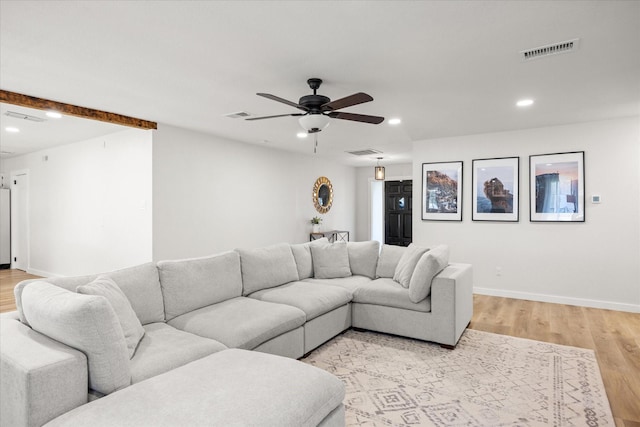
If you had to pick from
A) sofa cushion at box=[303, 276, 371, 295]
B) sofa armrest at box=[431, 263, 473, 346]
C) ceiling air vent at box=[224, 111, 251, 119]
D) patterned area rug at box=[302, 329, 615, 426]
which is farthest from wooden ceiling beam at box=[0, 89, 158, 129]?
sofa armrest at box=[431, 263, 473, 346]

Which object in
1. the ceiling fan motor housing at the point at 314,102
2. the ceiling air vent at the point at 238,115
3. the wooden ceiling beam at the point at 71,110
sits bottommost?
the ceiling fan motor housing at the point at 314,102

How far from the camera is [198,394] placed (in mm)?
1492

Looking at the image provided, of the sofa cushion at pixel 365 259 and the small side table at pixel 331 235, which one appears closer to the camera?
the sofa cushion at pixel 365 259

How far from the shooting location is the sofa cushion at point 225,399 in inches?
52.7

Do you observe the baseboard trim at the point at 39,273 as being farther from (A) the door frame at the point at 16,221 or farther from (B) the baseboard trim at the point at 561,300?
(B) the baseboard trim at the point at 561,300

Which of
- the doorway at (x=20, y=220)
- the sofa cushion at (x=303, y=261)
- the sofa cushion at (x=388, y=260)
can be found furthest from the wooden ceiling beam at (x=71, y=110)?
the doorway at (x=20, y=220)

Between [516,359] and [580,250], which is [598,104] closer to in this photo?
[580,250]

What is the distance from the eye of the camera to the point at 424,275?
129 inches

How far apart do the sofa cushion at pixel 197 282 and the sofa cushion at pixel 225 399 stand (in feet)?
3.35

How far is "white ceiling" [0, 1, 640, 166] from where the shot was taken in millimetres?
2143

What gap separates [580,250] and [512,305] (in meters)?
1.19

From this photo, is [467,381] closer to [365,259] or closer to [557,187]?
[365,259]

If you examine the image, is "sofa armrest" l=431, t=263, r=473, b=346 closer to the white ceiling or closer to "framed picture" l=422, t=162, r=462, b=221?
the white ceiling

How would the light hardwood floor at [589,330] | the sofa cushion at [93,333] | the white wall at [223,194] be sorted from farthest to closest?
the white wall at [223,194] < the light hardwood floor at [589,330] < the sofa cushion at [93,333]
